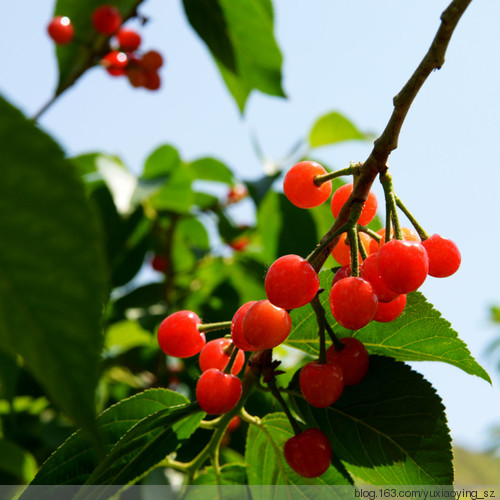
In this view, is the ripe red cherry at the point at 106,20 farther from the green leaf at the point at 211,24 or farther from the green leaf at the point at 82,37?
the green leaf at the point at 211,24

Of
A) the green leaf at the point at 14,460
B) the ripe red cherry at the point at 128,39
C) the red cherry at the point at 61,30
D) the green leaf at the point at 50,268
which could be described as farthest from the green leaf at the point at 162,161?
the green leaf at the point at 50,268

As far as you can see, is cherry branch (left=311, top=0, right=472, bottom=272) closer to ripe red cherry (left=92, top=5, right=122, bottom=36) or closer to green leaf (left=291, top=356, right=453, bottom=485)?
green leaf (left=291, top=356, right=453, bottom=485)

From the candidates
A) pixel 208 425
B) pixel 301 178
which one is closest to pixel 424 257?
pixel 301 178

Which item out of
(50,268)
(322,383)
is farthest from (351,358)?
(50,268)

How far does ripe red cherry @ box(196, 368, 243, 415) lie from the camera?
0.92 meters

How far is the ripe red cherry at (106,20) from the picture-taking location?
101 inches

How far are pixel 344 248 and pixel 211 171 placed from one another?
7.50 feet

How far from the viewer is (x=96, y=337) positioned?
14.8 inches

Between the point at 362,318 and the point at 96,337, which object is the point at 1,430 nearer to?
the point at 362,318

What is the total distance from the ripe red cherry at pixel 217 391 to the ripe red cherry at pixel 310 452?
12cm

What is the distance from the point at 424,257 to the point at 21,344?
1.99 feet

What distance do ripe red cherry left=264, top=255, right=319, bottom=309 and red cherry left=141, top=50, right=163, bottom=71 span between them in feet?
7.59

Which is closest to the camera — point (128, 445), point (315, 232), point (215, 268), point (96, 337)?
point (96, 337)

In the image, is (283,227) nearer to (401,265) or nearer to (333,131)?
(333,131)
